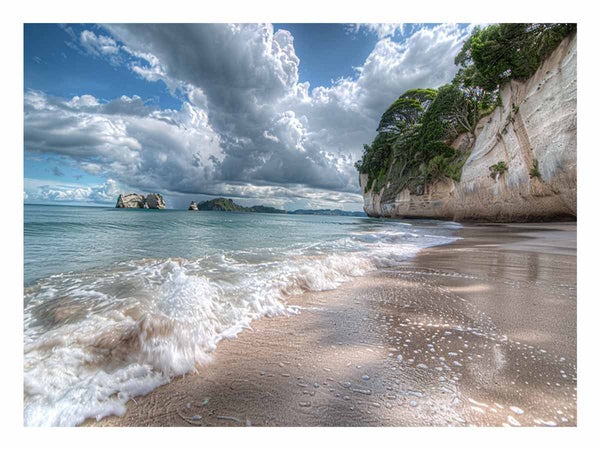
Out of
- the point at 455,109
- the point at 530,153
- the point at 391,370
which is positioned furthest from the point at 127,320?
the point at 455,109

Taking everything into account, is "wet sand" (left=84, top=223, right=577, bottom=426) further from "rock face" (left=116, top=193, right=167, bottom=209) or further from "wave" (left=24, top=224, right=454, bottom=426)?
"rock face" (left=116, top=193, right=167, bottom=209)

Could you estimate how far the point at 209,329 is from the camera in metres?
2.07

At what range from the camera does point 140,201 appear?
74.1 meters

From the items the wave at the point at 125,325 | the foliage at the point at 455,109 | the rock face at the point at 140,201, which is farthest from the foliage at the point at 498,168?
the rock face at the point at 140,201

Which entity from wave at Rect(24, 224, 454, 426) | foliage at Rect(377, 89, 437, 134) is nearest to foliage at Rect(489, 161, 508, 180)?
wave at Rect(24, 224, 454, 426)

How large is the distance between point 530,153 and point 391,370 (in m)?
17.0

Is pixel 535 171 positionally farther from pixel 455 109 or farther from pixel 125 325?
pixel 125 325

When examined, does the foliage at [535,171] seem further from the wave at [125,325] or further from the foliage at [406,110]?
the foliage at [406,110]

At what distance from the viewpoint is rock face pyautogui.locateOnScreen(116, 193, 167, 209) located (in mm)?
71812

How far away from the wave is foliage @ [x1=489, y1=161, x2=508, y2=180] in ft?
55.3

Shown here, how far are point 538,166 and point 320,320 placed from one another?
1608 centimetres
